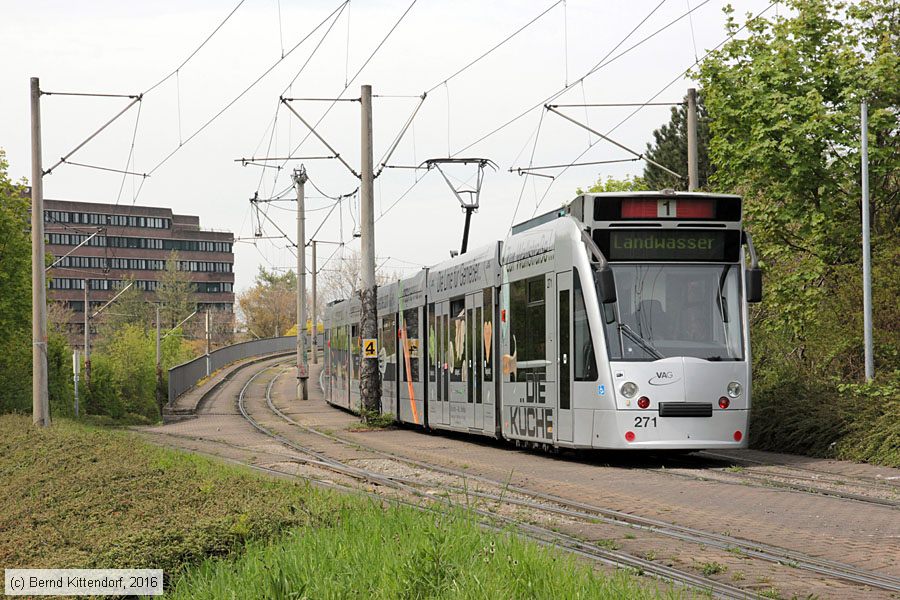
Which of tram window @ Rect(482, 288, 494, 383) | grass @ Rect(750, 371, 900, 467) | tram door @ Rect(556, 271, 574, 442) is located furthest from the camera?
tram window @ Rect(482, 288, 494, 383)

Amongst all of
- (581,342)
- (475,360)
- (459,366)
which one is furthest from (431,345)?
(581,342)

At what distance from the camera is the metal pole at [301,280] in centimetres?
4975

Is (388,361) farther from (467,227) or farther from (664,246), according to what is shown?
(664,246)

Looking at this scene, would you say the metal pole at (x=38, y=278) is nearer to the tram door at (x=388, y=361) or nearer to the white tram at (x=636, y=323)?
the tram door at (x=388, y=361)

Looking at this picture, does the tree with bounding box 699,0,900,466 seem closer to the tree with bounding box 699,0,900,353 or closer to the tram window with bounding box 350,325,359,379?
the tree with bounding box 699,0,900,353

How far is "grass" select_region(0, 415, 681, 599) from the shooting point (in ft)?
22.7

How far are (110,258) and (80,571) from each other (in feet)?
485

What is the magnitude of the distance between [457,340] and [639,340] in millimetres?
7189

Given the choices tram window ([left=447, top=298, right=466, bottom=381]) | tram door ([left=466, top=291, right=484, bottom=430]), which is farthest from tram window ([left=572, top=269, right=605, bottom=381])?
tram window ([left=447, top=298, right=466, bottom=381])

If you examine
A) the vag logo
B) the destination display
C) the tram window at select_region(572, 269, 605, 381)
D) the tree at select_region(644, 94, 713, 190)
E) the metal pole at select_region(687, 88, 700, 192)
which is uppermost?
the tree at select_region(644, 94, 713, 190)

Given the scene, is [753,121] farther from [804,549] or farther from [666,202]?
[804,549]

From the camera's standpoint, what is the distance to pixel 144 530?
9773 mm

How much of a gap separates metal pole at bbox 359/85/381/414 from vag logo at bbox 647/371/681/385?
13.6 m

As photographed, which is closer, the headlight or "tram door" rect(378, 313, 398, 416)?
the headlight
